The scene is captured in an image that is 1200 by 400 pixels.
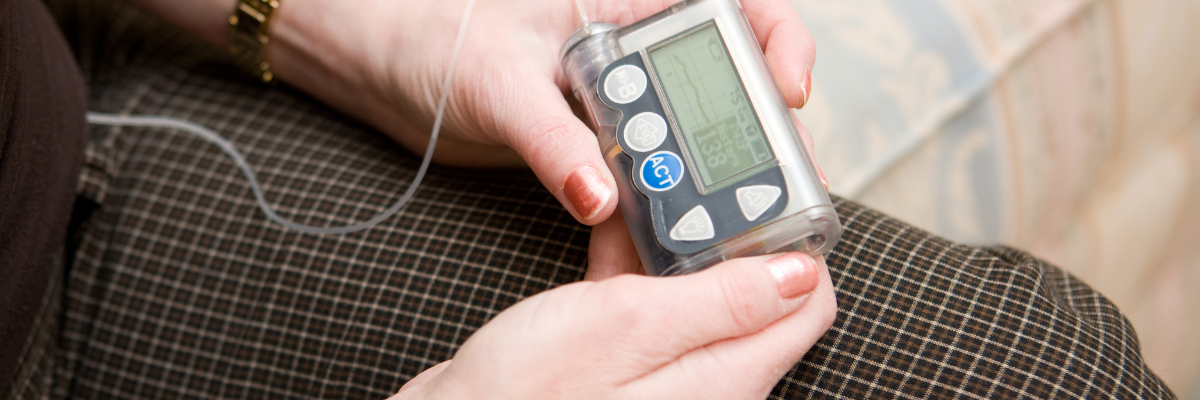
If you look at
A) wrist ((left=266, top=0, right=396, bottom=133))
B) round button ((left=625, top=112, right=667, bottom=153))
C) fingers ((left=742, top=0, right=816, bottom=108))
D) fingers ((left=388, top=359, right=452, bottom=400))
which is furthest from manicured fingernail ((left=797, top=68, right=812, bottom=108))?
wrist ((left=266, top=0, right=396, bottom=133))

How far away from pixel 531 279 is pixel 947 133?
1.90 ft

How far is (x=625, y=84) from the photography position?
50 centimetres

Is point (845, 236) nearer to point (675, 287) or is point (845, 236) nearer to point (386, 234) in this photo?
point (675, 287)

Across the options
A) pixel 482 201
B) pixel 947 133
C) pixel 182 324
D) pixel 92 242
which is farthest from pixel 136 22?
pixel 947 133

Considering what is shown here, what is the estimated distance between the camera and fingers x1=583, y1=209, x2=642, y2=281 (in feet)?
1.72

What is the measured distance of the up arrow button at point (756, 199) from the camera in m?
0.45

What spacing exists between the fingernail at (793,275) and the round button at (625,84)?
16cm

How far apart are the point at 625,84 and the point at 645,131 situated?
38 millimetres

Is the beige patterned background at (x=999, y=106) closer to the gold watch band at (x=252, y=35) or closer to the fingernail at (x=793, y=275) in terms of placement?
the fingernail at (x=793, y=275)

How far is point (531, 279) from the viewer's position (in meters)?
0.55

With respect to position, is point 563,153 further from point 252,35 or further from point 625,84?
point 252,35

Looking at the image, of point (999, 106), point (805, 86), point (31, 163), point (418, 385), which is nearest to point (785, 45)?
point (805, 86)

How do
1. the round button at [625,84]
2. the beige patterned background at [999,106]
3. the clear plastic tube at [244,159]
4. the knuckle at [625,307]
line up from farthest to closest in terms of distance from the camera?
1. the beige patterned background at [999,106]
2. the clear plastic tube at [244,159]
3. the round button at [625,84]
4. the knuckle at [625,307]

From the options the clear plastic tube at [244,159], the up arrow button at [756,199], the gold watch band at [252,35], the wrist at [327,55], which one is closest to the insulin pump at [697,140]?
the up arrow button at [756,199]
